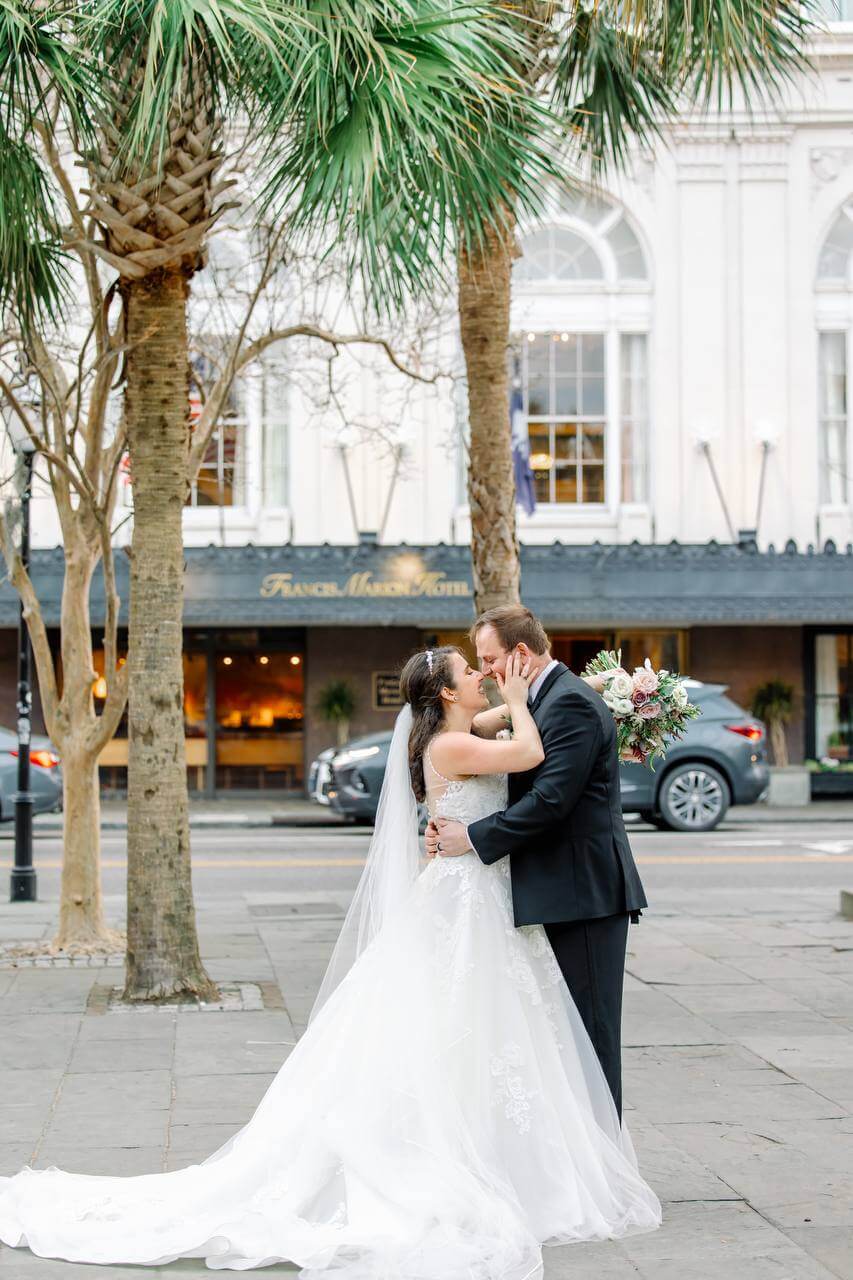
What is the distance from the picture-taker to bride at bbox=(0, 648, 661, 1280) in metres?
4.56

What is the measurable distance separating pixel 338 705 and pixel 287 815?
8.97 ft

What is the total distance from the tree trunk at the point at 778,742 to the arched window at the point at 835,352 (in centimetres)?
388

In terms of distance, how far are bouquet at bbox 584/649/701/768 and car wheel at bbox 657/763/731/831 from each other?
14040mm

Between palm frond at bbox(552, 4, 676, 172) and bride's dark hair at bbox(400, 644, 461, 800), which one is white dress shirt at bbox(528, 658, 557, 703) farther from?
palm frond at bbox(552, 4, 676, 172)

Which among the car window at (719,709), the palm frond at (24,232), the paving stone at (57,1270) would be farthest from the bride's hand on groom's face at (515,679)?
the car window at (719,709)

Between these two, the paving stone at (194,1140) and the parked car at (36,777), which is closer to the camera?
the paving stone at (194,1140)

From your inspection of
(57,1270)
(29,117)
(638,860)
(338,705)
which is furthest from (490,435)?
(338,705)

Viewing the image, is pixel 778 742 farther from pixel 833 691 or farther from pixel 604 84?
pixel 604 84

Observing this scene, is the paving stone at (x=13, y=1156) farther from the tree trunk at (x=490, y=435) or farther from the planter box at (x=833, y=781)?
the planter box at (x=833, y=781)

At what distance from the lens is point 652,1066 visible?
281 inches

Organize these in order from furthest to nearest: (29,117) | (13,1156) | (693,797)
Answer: (693,797) < (29,117) < (13,1156)

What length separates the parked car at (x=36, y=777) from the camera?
63.4 feet

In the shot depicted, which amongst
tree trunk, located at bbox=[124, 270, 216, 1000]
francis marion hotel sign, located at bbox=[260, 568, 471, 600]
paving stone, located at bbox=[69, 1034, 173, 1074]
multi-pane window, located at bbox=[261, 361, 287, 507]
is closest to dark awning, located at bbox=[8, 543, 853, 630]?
francis marion hotel sign, located at bbox=[260, 568, 471, 600]

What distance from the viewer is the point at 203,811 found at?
77.7ft
